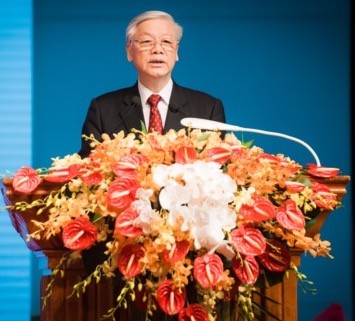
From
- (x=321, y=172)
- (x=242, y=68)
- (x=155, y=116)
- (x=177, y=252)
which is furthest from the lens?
(x=242, y=68)

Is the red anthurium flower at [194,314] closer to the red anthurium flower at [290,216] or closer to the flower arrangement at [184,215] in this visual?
the flower arrangement at [184,215]

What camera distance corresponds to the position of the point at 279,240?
1.49m

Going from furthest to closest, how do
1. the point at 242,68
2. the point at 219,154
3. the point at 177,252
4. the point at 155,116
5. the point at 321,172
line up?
the point at 242,68 < the point at 155,116 < the point at 321,172 < the point at 219,154 < the point at 177,252

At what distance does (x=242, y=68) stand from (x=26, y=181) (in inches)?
112

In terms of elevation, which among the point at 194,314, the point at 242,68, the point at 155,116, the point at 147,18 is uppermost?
the point at 242,68

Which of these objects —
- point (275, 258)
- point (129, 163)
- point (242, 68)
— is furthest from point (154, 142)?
point (242, 68)

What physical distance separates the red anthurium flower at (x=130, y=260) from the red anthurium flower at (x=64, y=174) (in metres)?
0.18

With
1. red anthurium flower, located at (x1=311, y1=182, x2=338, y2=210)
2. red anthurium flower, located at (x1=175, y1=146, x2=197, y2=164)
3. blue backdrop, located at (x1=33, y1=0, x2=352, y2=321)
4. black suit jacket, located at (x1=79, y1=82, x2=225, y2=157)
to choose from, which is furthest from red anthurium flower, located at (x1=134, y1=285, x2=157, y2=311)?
blue backdrop, located at (x1=33, y1=0, x2=352, y2=321)

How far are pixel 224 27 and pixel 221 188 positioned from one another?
2983mm

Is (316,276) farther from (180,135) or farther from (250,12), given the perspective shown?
(180,135)

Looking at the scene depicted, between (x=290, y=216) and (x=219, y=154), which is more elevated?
(x=219, y=154)

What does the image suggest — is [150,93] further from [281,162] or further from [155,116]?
[281,162]

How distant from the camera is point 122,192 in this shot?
139cm

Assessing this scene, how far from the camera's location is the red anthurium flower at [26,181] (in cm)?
150
